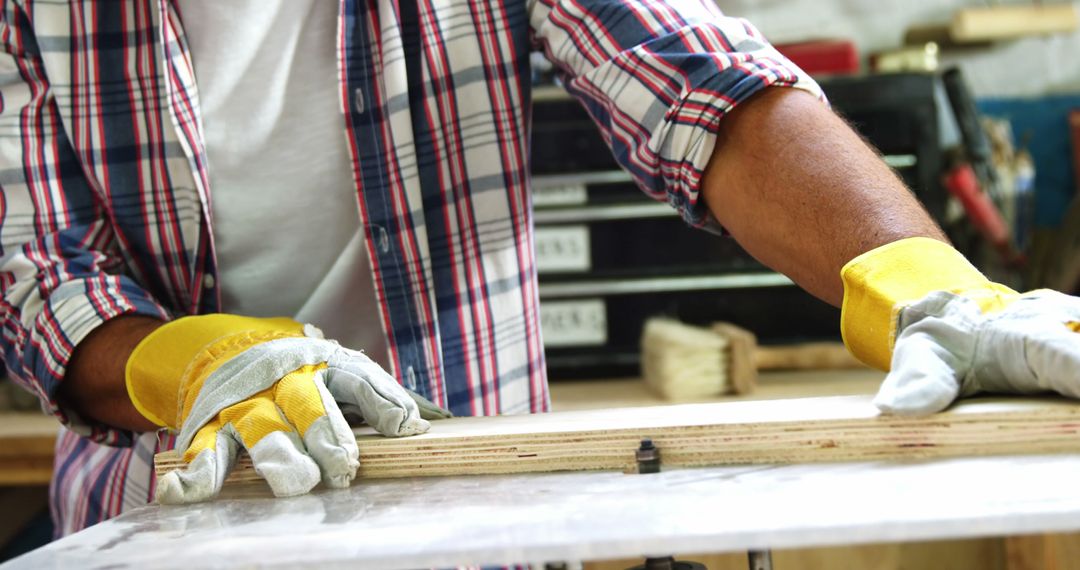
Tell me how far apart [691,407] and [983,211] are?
5.83 feet

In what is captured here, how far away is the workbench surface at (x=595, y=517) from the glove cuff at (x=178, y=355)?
167mm

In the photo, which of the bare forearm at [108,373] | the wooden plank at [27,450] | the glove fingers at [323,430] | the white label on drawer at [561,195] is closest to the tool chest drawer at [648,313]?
the white label on drawer at [561,195]

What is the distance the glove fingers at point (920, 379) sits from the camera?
0.71 metres

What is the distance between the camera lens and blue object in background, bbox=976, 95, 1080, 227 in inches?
108

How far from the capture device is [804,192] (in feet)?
3.16

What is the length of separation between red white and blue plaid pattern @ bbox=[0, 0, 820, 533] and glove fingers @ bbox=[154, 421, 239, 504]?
1.18ft

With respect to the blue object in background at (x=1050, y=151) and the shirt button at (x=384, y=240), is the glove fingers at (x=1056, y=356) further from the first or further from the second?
the blue object in background at (x=1050, y=151)

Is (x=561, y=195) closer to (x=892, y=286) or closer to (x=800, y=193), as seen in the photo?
(x=800, y=193)

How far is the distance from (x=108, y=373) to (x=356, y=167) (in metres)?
0.34

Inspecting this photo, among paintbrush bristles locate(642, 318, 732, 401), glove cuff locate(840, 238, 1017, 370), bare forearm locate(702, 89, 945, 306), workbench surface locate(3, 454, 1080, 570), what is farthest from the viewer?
paintbrush bristles locate(642, 318, 732, 401)

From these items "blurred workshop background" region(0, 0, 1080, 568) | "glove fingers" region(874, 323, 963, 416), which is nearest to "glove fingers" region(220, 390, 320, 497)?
"glove fingers" region(874, 323, 963, 416)

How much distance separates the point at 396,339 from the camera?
1.19 metres

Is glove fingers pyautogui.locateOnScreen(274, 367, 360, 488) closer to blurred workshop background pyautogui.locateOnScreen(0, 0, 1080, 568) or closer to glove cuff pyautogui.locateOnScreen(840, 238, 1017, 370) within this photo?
glove cuff pyautogui.locateOnScreen(840, 238, 1017, 370)

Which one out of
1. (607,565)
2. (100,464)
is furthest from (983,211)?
(100,464)
